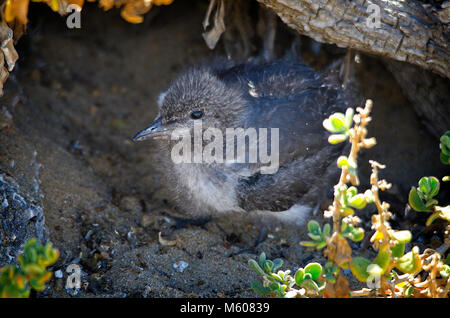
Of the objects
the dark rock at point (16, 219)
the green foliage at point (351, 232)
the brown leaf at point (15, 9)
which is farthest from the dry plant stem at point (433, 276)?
the brown leaf at point (15, 9)

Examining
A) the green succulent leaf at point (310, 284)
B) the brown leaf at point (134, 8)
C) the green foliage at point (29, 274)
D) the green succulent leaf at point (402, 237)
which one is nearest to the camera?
the green foliage at point (29, 274)

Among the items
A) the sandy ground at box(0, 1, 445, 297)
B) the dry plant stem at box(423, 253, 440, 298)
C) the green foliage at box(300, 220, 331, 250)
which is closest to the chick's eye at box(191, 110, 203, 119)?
the sandy ground at box(0, 1, 445, 297)

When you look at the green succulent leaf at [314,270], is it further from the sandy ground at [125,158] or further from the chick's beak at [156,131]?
the chick's beak at [156,131]

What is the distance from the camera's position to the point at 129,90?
5348mm

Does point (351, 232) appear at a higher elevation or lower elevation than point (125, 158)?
higher

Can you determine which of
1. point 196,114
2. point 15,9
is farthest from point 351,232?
point 15,9

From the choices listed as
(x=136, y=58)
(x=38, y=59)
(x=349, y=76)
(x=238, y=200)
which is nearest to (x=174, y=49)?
(x=136, y=58)

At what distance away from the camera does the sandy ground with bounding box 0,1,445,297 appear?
11.5 ft

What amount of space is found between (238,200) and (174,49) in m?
2.54

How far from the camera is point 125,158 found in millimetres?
4758

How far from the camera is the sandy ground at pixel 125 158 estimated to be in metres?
3.50

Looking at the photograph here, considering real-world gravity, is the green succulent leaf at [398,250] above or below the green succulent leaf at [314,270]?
above

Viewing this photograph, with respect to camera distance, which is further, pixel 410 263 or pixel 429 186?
pixel 429 186

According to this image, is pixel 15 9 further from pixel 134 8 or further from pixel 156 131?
pixel 156 131
